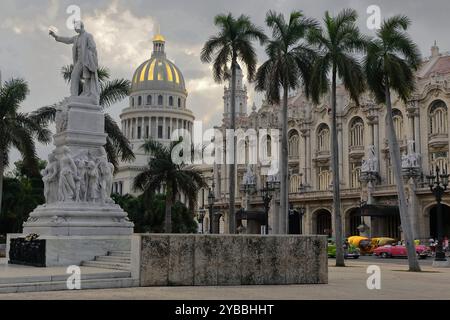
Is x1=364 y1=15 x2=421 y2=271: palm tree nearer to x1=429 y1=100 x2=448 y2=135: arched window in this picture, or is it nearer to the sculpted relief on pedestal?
the sculpted relief on pedestal

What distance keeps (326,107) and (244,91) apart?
43665 mm

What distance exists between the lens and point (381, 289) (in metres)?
17.1

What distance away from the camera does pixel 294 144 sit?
79312 millimetres

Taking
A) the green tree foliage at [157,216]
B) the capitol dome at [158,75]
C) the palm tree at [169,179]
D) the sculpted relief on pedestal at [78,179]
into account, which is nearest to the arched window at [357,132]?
the green tree foliage at [157,216]

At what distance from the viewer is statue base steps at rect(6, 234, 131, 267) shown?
68.1 feet

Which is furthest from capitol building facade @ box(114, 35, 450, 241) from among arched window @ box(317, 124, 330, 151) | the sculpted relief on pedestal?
the sculpted relief on pedestal

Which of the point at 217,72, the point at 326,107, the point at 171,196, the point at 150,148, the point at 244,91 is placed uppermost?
the point at 244,91

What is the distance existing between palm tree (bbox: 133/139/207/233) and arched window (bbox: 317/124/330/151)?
29432 mm

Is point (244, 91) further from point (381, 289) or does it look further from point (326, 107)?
point (381, 289)

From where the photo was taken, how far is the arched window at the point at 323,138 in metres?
73.9

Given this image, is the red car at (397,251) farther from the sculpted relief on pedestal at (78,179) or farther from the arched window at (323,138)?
the sculpted relief on pedestal at (78,179)

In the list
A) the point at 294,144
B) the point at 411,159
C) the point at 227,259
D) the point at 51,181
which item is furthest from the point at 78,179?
the point at 294,144
